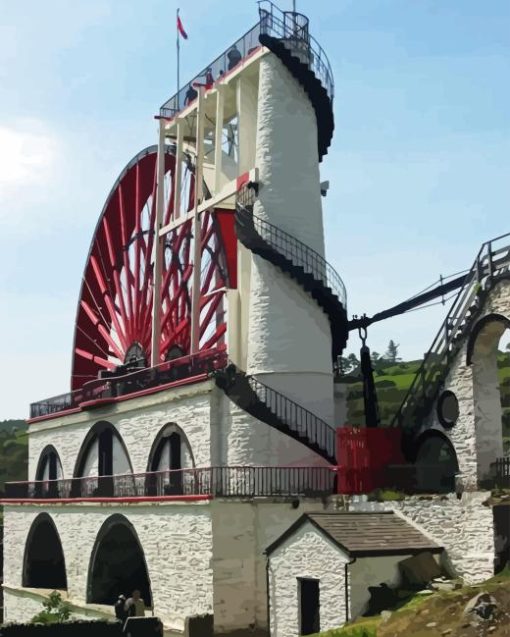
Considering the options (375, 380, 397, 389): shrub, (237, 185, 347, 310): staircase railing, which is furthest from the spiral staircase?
(375, 380, 397, 389): shrub

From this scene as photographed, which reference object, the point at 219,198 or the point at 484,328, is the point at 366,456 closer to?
the point at 484,328

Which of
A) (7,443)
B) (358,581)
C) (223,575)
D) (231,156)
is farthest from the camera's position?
(7,443)

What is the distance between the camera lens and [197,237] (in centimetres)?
3241

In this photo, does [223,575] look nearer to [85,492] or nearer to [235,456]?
[235,456]

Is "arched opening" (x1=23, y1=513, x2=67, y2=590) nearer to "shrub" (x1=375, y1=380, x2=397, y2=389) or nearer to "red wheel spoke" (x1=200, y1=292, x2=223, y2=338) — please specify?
"red wheel spoke" (x1=200, y1=292, x2=223, y2=338)

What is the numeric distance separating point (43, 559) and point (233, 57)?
18859 mm

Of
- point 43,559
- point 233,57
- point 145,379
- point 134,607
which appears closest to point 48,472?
point 43,559

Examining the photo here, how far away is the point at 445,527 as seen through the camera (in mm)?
20703

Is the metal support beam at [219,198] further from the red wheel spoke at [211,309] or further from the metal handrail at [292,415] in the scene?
the metal handrail at [292,415]

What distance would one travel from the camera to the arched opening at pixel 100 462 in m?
31.6

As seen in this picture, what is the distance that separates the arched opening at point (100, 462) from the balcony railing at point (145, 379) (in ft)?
3.93

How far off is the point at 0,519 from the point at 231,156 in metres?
41.6

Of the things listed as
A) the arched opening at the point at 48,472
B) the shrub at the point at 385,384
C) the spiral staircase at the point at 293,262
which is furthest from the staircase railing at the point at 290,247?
the shrub at the point at 385,384

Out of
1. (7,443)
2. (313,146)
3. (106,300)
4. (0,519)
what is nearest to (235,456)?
(313,146)
